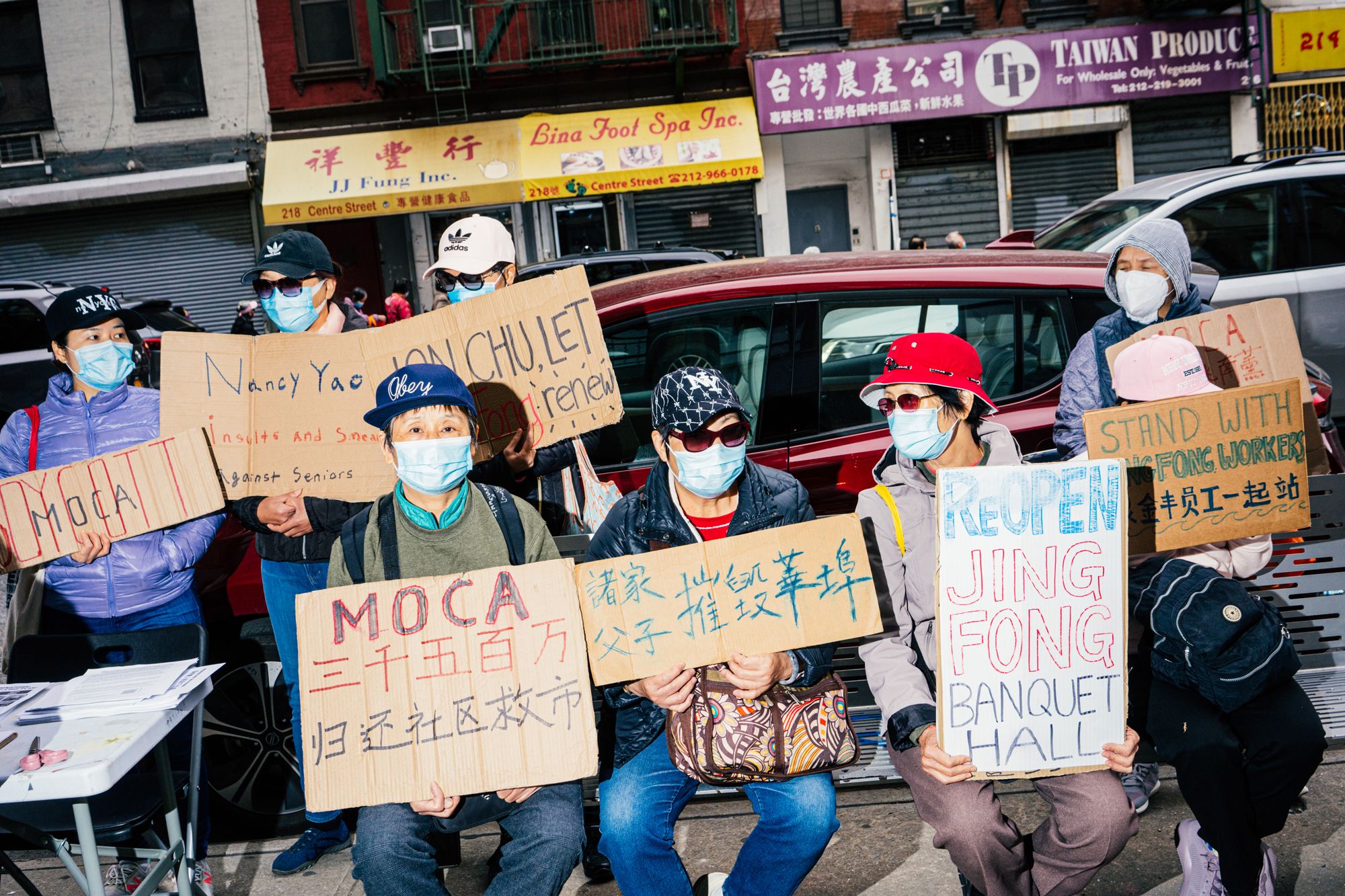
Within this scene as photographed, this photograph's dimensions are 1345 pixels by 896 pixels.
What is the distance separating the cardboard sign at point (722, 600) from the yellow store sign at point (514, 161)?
13051 millimetres

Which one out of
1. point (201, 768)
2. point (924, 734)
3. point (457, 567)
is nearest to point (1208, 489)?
point (924, 734)

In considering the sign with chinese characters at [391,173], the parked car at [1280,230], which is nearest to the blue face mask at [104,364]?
the parked car at [1280,230]

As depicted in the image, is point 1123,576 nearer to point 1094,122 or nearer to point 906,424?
point 906,424

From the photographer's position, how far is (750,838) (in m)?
2.95

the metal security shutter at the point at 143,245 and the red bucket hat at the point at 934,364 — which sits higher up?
the metal security shutter at the point at 143,245

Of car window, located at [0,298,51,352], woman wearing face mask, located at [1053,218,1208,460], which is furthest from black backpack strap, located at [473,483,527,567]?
car window, located at [0,298,51,352]

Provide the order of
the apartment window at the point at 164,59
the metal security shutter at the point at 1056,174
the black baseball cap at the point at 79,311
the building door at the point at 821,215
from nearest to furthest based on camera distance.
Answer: the black baseball cap at the point at 79,311 → the apartment window at the point at 164,59 → the metal security shutter at the point at 1056,174 → the building door at the point at 821,215

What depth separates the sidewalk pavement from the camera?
328 cm

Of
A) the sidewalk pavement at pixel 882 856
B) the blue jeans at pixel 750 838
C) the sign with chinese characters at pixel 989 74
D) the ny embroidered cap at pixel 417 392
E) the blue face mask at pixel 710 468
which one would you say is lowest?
the sidewalk pavement at pixel 882 856

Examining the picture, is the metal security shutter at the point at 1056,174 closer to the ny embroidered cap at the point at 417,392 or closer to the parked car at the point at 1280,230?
the parked car at the point at 1280,230

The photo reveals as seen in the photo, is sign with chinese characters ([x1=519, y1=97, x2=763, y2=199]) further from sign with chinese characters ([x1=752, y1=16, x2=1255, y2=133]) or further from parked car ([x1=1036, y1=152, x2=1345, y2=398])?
parked car ([x1=1036, y1=152, x2=1345, y2=398])

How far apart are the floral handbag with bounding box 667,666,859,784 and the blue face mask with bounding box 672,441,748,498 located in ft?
1.62

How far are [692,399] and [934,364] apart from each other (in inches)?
26.8

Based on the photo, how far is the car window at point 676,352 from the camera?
14.2 feet
